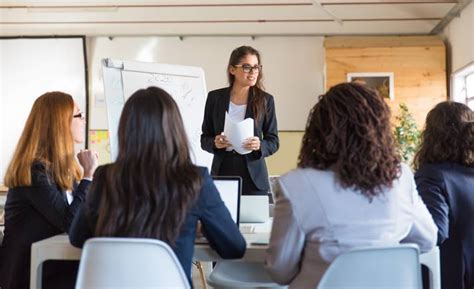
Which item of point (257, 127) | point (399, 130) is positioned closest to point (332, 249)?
point (257, 127)

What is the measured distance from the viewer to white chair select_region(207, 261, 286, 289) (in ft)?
6.62

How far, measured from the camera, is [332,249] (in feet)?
4.32

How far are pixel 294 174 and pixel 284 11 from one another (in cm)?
438

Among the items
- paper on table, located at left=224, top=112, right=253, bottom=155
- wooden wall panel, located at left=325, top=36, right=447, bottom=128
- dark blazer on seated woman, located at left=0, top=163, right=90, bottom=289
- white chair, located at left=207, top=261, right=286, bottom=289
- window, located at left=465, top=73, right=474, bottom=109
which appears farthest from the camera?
wooden wall panel, located at left=325, top=36, right=447, bottom=128

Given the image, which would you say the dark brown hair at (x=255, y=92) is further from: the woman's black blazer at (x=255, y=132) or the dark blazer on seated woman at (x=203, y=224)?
the dark blazer on seated woman at (x=203, y=224)

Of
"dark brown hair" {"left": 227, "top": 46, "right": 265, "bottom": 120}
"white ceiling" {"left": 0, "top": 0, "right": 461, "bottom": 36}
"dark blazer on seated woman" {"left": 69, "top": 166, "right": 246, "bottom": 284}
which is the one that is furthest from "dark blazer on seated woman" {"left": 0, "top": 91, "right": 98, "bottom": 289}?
"white ceiling" {"left": 0, "top": 0, "right": 461, "bottom": 36}

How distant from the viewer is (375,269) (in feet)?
4.27

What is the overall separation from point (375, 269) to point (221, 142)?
134 cm

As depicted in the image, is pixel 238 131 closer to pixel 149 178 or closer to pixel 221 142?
pixel 221 142

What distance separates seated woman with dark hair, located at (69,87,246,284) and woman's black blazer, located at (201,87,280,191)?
3.70ft

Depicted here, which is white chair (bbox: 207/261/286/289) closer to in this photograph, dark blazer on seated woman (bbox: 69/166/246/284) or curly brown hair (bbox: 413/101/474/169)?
dark blazer on seated woman (bbox: 69/166/246/284)

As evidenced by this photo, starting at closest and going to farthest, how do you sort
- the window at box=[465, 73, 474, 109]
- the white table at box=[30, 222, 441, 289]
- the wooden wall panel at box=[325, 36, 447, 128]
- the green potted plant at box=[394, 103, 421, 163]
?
the white table at box=[30, 222, 441, 289]
the green potted plant at box=[394, 103, 421, 163]
the window at box=[465, 73, 474, 109]
the wooden wall panel at box=[325, 36, 447, 128]

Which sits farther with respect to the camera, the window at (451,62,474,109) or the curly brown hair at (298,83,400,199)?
the window at (451,62,474,109)

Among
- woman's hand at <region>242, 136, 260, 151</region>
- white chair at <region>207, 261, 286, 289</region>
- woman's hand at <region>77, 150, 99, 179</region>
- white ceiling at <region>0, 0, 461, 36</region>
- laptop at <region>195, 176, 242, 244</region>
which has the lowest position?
white chair at <region>207, 261, 286, 289</region>
